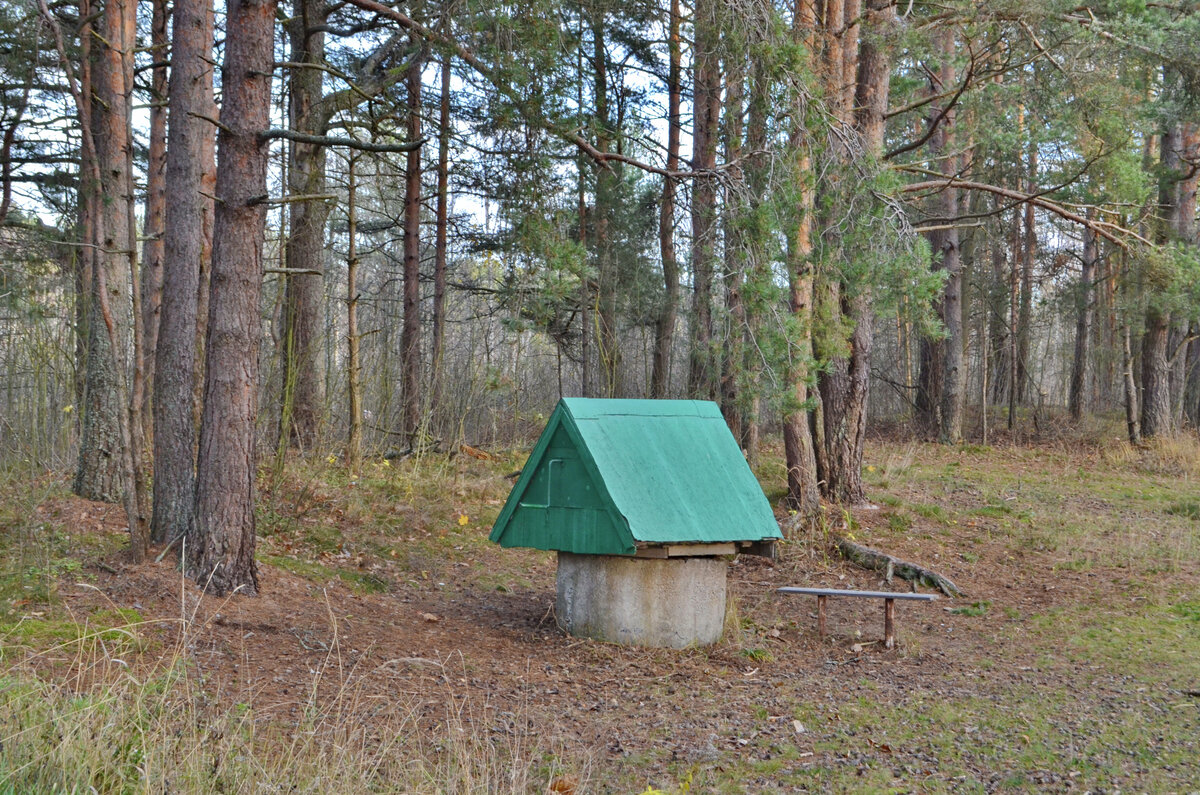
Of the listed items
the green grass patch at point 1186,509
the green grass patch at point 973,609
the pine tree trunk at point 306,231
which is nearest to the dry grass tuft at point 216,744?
the green grass patch at point 973,609

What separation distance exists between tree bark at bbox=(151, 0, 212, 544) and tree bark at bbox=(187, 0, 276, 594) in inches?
35.5

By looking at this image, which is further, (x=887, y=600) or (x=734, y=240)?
(x=734, y=240)

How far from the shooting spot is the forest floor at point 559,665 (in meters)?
4.34

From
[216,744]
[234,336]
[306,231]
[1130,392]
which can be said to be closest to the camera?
[216,744]

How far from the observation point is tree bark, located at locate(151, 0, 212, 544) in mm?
7375

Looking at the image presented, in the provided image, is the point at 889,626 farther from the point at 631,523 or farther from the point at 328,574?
the point at 328,574

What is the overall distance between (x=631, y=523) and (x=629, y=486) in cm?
36

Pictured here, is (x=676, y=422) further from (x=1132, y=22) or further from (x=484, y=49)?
(x=1132, y=22)

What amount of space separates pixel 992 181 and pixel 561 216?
44.7 ft

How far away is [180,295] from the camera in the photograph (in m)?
7.62

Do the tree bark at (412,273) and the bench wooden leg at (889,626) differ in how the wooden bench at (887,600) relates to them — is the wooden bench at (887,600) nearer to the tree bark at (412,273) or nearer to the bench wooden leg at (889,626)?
the bench wooden leg at (889,626)

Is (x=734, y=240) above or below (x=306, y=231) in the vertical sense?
below

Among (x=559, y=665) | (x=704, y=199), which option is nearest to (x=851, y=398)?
(x=704, y=199)

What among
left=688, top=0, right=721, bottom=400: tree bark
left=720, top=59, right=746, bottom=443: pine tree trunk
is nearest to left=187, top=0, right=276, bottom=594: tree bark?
left=688, top=0, right=721, bottom=400: tree bark
